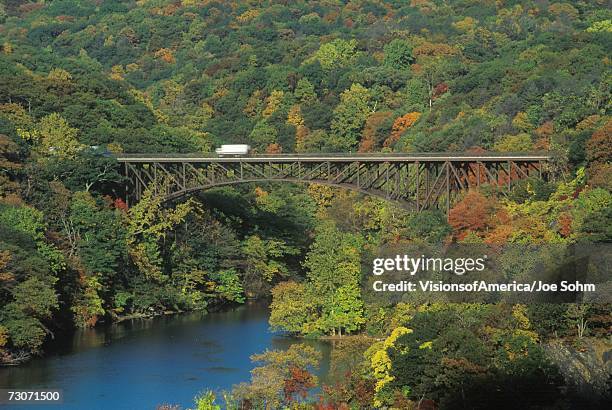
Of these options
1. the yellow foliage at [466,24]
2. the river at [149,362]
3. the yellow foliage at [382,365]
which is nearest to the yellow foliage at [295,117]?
the yellow foliage at [466,24]

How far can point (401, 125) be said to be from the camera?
113 m

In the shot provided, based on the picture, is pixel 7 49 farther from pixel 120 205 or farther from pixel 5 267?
pixel 5 267

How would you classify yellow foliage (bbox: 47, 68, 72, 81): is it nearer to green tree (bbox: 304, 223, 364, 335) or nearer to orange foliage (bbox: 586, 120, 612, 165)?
green tree (bbox: 304, 223, 364, 335)

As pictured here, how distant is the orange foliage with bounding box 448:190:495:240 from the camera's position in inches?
2677

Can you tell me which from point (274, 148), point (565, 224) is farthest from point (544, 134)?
point (274, 148)

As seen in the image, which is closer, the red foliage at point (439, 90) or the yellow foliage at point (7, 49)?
the yellow foliage at point (7, 49)

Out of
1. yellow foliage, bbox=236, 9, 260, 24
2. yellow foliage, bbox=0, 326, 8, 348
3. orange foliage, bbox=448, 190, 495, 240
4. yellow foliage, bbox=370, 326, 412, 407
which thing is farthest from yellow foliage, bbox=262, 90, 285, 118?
yellow foliage, bbox=370, 326, 412, 407

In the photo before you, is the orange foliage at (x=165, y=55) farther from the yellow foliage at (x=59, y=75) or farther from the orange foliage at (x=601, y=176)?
the orange foliage at (x=601, y=176)

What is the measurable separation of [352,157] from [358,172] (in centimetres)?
111

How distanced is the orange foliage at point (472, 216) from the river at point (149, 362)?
7.57 meters

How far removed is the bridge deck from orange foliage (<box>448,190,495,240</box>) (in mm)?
3940

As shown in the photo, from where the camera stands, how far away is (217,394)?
56125mm

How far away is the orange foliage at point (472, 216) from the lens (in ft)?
223

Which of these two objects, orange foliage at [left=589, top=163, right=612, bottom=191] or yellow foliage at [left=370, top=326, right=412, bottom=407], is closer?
yellow foliage at [left=370, top=326, right=412, bottom=407]
